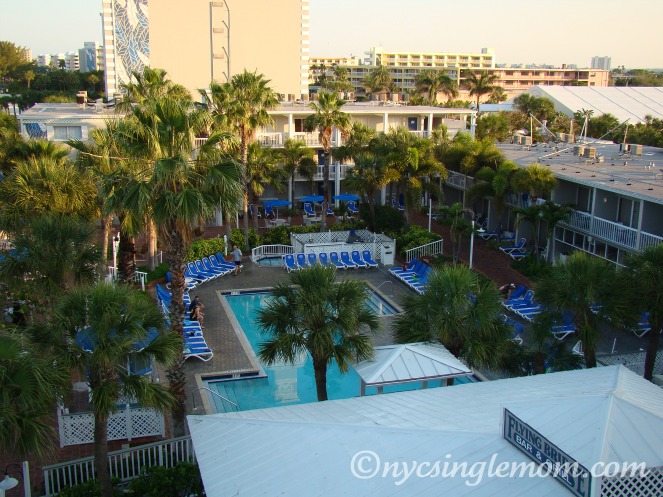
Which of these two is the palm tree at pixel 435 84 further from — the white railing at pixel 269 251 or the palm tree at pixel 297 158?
the white railing at pixel 269 251

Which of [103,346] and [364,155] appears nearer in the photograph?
[103,346]

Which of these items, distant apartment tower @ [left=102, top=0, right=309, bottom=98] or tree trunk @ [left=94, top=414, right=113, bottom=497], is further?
distant apartment tower @ [left=102, top=0, right=309, bottom=98]

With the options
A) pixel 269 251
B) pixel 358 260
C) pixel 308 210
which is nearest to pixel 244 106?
pixel 269 251

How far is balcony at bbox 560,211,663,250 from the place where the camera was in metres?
23.0

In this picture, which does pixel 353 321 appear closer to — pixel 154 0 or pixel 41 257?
pixel 41 257

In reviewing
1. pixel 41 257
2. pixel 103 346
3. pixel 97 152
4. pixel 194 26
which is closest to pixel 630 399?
pixel 103 346

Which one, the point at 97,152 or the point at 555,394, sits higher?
the point at 97,152

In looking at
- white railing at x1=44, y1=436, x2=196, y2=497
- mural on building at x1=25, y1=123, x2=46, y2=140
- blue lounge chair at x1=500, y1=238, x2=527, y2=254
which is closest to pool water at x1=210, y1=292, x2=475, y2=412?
white railing at x1=44, y1=436, x2=196, y2=497

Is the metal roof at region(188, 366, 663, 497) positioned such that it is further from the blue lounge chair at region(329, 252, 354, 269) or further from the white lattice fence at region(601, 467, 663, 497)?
the blue lounge chair at region(329, 252, 354, 269)

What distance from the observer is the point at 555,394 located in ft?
36.4

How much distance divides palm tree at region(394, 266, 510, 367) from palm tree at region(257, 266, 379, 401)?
1621mm

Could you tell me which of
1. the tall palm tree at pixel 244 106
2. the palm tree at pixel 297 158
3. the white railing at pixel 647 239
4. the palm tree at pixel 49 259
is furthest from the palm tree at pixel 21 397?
the palm tree at pixel 297 158

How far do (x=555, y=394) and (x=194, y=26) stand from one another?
47.6 m

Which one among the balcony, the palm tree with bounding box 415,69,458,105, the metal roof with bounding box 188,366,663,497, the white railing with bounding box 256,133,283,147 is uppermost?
the palm tree with bounding box 415,69,458,105
